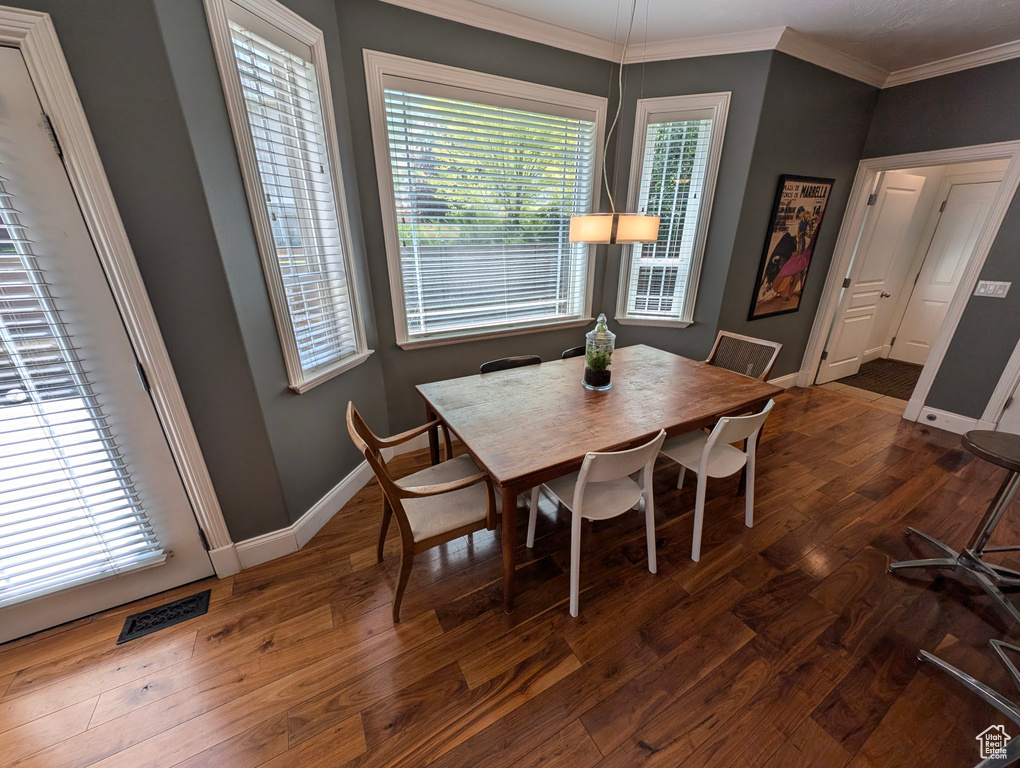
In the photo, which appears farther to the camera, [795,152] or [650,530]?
[795,152]

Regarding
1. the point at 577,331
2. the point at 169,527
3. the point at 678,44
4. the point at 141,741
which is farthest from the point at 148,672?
the point at 678,44

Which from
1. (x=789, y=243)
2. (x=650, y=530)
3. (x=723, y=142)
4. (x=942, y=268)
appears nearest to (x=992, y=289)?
(x=789, y=243)

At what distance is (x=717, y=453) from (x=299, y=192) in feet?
8.34

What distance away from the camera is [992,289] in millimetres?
2746

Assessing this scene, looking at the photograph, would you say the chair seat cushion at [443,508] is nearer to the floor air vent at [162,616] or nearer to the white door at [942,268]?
the floor air vent at [162,616]

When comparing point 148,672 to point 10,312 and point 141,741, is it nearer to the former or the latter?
point 141,741

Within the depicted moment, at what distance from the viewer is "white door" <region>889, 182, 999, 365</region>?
3889mm

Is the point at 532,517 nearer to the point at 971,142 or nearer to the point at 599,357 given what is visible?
the point at 599,357

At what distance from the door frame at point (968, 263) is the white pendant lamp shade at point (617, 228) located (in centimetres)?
293

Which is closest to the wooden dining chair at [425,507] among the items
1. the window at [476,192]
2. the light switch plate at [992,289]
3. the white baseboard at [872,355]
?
the window at [476,192]

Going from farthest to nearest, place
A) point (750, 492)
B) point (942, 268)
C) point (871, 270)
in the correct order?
point (942, 268), point (871, 270), point (750, 492)

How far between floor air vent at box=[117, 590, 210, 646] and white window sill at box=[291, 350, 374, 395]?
3.35 feet

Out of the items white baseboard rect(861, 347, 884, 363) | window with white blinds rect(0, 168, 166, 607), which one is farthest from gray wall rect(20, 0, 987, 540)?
white baseboard rect(861, 347, 884, 363)

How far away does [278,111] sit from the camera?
1680mm
